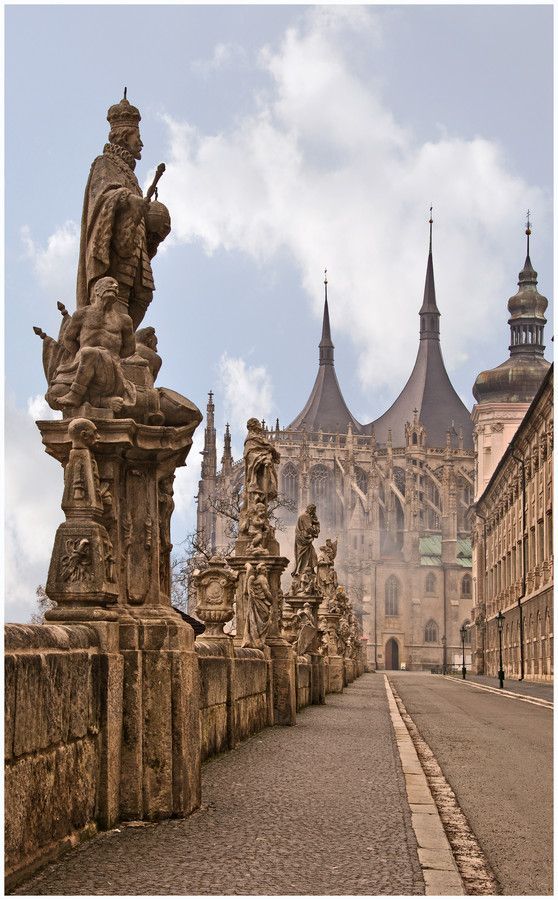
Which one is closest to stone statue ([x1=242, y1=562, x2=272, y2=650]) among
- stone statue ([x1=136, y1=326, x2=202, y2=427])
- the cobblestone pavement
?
the cobblestone pavement

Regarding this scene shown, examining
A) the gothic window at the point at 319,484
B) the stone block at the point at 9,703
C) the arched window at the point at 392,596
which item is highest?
the gothic window at the point at 319,484

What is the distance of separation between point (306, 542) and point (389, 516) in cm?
10493

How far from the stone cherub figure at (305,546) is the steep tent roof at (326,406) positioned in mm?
113804

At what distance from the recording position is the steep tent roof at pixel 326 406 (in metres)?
149

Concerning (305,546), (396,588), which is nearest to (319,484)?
(396,588)

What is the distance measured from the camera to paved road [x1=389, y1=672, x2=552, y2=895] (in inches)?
299

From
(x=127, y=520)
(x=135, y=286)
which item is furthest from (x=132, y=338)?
(x=127, y=520)

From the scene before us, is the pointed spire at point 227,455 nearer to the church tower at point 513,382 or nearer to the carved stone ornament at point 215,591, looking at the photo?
the church tower at point 513,382

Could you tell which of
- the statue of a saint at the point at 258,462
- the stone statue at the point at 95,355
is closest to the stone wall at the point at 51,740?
the stone statue at the point at 95,355

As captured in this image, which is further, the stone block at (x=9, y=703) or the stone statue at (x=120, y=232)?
the stone statue at (x=120, y=232)

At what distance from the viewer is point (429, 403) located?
506ft

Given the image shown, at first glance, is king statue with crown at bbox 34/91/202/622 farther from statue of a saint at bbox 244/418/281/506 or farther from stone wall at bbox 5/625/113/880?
statue of a saint at bbox 244/418/281/506

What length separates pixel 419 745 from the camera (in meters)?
16.6

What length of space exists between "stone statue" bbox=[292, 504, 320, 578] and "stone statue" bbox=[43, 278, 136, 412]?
18618 mm
